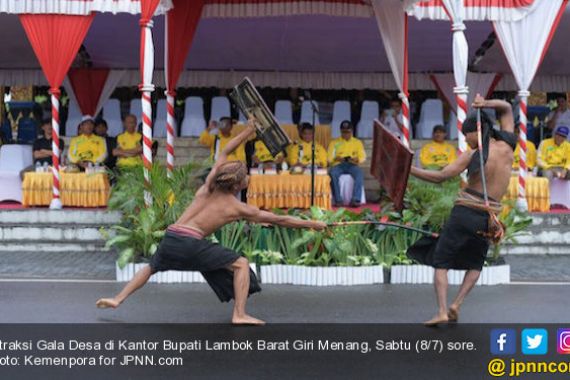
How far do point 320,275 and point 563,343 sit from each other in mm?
3495

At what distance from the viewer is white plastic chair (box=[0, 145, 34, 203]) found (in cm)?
1334

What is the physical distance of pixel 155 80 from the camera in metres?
17.8

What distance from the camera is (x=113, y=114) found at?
Answer: 1741cm

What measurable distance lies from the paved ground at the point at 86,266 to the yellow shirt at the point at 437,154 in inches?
124

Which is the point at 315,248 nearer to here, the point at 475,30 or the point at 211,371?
the point at 211,371

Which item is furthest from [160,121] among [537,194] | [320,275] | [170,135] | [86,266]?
[320,275]

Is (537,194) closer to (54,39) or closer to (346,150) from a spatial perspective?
(346,150)

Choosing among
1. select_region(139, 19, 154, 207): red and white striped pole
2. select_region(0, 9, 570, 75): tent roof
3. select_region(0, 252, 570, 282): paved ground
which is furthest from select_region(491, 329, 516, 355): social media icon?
select_region(0, 9, 570, 75): tent roof

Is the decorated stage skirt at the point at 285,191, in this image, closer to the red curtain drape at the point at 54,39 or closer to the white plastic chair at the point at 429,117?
the red curtain drape at the point at 54,39

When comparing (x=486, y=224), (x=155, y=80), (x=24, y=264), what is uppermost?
→ (x=155, y=80)

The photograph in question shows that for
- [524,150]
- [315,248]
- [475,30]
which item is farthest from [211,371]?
[475,30]

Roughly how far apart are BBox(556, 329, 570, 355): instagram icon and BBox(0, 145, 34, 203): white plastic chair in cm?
969

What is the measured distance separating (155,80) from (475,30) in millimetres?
6877

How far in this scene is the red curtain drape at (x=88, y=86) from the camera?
55.9 ft
